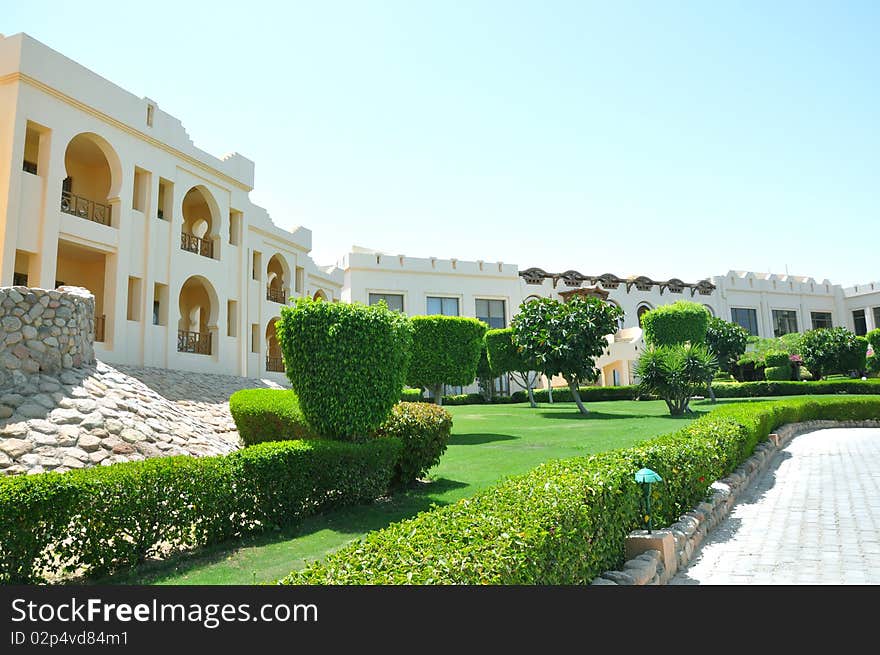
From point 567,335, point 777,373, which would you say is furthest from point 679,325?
point 567,335

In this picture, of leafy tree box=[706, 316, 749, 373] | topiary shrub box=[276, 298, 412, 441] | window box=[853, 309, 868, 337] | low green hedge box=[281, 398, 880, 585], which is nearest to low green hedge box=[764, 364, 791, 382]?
leafy tree box=[706, 316, 749, 373]

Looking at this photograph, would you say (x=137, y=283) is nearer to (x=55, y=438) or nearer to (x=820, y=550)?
(x=55, y=438)

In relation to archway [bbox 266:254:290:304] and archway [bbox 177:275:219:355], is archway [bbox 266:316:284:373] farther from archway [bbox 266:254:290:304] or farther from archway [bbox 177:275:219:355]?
archway [bbox 177:275:219:355]

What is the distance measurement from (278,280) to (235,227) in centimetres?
665

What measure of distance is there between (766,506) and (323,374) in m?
7.01

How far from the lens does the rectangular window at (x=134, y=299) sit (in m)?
18.4

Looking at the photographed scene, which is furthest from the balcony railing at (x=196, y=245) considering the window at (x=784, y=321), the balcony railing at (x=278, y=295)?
the window at (x=784, y=321)

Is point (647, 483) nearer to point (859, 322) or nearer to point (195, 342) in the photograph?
point (195, 342)

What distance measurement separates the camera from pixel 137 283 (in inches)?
732

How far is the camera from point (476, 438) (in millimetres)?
16688

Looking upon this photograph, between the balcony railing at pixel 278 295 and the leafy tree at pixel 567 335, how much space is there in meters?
11.2

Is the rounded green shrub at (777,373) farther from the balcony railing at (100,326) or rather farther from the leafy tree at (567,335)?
the balcony railing at (100,326)

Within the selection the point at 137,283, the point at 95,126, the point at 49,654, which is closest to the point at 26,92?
the point at 95,126

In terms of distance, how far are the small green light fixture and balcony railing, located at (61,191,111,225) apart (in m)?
17.2
